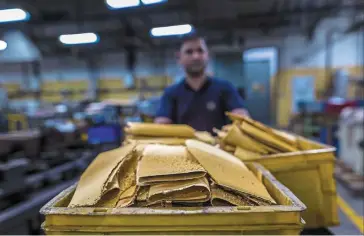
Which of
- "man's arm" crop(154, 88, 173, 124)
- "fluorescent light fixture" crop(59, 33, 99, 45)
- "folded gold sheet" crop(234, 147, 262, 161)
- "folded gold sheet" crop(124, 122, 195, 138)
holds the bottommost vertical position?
"folded gold sheet" crop(234, 147, 262, 161)

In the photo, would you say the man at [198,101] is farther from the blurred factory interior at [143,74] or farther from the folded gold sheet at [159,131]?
the folded gold sheet at [159,131]

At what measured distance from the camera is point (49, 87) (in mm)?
15094

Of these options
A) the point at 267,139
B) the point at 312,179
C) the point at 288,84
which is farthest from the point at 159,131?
the point at 288,84

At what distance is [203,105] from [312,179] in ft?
3.83

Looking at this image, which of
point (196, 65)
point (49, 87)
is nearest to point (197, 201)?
point (196, 65)

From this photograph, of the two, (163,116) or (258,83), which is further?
(258,83)

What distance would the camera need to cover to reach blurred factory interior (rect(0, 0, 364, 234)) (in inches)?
141

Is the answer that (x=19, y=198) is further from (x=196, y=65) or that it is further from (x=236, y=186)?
(x=236, y=186)

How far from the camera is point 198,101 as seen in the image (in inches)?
96.7

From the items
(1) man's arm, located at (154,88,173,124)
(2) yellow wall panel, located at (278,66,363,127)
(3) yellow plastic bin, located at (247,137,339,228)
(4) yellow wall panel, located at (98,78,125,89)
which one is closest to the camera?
(3) yellow plastic bin, located at (247,137,339,228)

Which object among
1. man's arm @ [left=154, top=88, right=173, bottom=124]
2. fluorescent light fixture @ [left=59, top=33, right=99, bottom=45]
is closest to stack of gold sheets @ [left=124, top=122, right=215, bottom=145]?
man's arm @ [left=154, top=88, right=173, bottom=124]

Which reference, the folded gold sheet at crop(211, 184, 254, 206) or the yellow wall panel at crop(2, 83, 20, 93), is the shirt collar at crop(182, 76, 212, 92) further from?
the yellow wall panel at crop(2, 83, 20, 93)

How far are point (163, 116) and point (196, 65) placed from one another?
47 cm

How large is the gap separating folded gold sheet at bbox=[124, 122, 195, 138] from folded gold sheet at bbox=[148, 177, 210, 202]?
0.64 m
